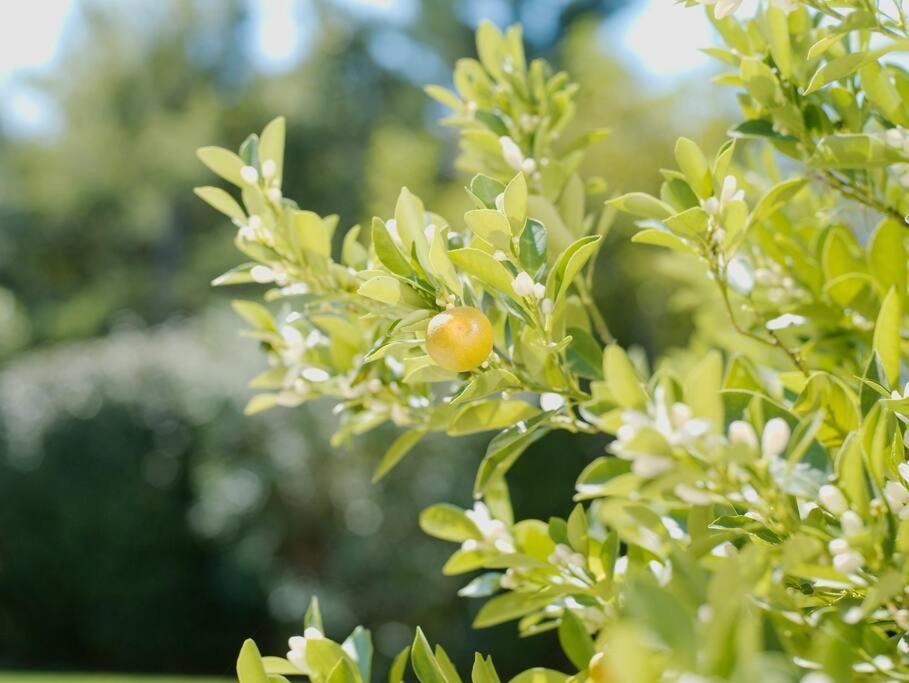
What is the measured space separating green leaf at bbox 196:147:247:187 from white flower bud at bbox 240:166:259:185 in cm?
1

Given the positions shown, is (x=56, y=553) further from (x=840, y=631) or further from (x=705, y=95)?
(x=705, y=95)

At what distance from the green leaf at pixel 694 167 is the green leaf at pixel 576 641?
396 millimetres

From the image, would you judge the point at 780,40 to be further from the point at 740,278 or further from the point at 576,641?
the point at 576,641

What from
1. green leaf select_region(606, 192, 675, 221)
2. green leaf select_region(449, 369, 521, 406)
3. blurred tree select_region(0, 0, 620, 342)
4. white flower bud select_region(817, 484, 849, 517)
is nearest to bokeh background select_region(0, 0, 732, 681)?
blurred tree select_region(0, 0, 620, 342)

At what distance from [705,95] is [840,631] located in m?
10.6

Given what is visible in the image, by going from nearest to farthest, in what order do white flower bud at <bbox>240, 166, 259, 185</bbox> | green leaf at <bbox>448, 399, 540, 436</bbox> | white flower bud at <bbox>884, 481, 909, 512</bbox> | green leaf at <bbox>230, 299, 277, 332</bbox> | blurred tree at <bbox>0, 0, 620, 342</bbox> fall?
1. white flower bud at <bbox>884, 481, 909, 512</bbox>
2. green leaf at <bbox>448, 399, 540, 436</bbox>
3. white flower bud at <bbox>240, 166, 259, 185</bbox>
4. green leaf at <bbox>230, 299, 277, 332</bbox>
5. blurred tree at <bbox>0, 0, 620, 342</bbox>

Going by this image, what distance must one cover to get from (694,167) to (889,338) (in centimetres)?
23

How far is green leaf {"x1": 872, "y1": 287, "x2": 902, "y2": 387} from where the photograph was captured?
720mm

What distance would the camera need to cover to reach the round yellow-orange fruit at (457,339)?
2.45 feet

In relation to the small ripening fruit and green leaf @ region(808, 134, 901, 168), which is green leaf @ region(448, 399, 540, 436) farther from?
green leaf @ region(808, 134, 901, 168)

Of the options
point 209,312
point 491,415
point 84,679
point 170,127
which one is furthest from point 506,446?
point 170,127

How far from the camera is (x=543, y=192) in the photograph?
1.15 m

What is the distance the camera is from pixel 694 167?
33.8 inches

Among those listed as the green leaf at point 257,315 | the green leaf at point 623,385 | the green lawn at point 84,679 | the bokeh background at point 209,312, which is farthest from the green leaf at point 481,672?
the green lawn at point 84,679
